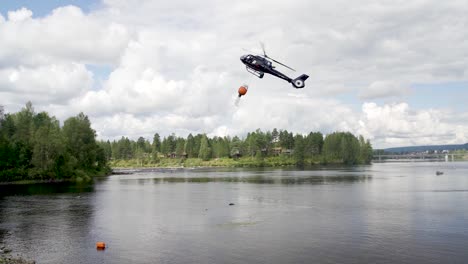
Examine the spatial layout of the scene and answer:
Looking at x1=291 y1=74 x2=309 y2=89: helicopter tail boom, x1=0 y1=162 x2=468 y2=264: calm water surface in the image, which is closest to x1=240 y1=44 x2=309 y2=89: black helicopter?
x1=291 y1=74 x2=309 y2=89: helicopter tail boom

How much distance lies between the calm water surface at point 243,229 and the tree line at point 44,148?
163 ft

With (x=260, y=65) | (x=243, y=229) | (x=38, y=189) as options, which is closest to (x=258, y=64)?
(x=260, y=65)

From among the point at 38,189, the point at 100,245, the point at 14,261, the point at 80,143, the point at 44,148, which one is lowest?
the point at 100,245

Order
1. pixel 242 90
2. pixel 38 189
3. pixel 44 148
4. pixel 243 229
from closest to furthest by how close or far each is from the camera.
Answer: pixel 242 90, pixel 243 229, pixel 38 189, pixel 44 148

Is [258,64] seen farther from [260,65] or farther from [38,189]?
[38,189]

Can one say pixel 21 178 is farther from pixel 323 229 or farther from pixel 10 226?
pixel 323 229

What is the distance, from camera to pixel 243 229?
48969 millimetres

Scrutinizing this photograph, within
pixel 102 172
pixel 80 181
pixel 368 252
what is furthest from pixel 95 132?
pixel 368 252

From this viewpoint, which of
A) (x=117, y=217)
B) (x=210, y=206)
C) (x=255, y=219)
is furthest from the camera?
(x=210, y=206)

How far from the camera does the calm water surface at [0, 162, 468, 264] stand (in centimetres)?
3775

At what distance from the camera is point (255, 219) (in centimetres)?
5588

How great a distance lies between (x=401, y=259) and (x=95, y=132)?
143978 millimetres

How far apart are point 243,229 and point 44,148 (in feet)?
320

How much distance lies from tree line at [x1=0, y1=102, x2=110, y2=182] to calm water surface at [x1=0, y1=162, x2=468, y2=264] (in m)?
49.7
